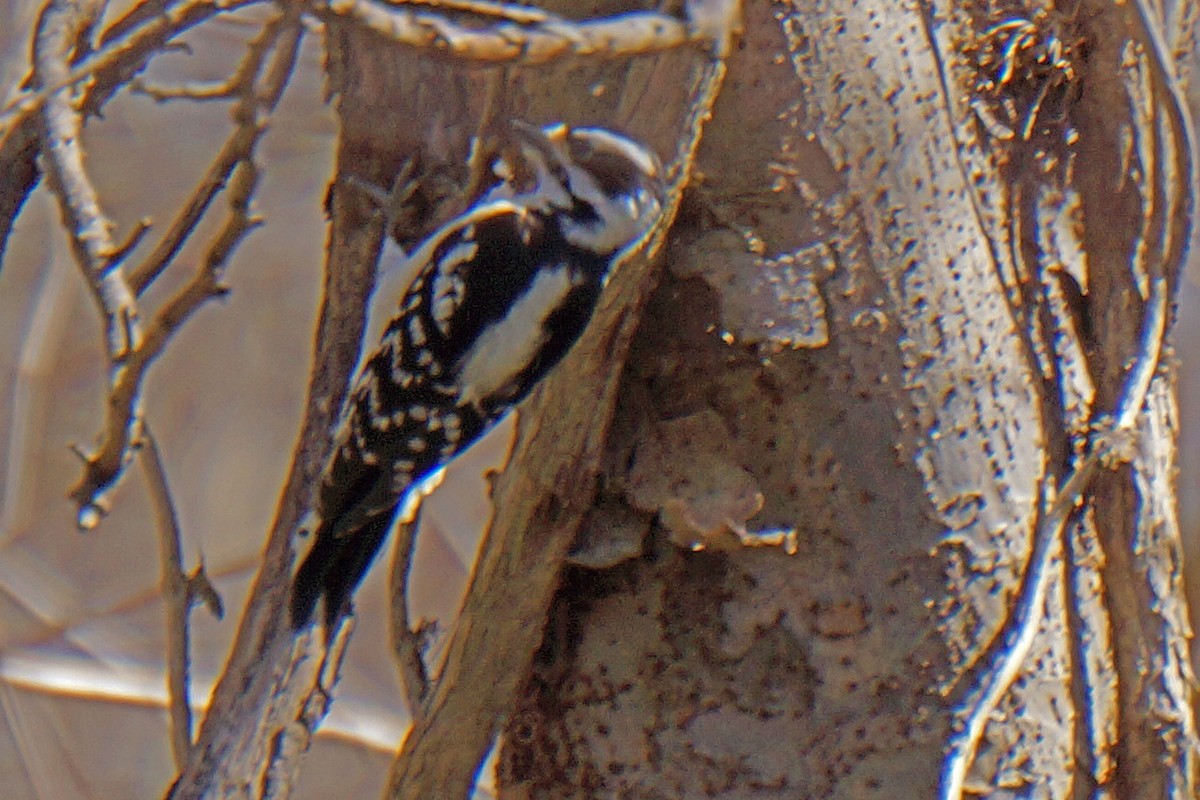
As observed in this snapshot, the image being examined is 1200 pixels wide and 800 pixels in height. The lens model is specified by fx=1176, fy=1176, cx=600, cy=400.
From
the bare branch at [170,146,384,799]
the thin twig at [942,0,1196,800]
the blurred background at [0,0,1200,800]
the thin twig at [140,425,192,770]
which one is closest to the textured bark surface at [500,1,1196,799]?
the thin twig at [942,0,1196,800]

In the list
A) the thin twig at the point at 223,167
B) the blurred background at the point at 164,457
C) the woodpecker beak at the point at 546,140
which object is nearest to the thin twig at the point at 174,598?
the thin twig at the point at 223,167

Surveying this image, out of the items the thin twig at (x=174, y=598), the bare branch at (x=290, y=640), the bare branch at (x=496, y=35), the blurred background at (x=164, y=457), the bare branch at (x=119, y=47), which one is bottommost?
the blurred background at (x=164, y=457)

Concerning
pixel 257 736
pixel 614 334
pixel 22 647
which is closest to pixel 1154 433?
pixel 614 334

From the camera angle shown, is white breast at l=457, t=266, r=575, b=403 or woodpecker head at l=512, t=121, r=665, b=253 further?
white breast at l=457, t=266, r=575, b=403

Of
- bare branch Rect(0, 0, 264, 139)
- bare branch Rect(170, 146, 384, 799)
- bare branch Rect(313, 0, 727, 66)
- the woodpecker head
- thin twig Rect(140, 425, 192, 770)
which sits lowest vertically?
thin twig Rect(140, 425, 192, 770)

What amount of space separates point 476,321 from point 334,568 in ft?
1.24

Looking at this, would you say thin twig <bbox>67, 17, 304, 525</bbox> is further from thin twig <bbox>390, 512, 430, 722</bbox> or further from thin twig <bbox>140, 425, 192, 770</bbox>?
thin twig <bbox>390, 512, 430, 722</bbox>

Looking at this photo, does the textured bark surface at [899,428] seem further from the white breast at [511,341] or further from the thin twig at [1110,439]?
the white breast at [511,341]

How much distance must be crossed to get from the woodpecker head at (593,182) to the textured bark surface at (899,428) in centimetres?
8

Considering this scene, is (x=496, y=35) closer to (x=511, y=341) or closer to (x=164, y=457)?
(x=511, y=341)

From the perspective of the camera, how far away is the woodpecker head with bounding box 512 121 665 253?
103 cm

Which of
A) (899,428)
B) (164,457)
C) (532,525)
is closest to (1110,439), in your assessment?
(899,428)

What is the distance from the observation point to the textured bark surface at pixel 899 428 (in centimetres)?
97

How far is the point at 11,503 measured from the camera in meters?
2.71
